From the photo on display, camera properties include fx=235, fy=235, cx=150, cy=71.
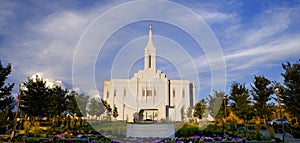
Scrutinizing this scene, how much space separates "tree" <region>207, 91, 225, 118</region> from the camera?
23500 millimetres

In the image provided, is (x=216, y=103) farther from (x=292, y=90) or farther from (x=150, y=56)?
(x=150, y=56)

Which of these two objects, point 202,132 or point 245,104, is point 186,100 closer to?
point 245,104

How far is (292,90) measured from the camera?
16.8 metres

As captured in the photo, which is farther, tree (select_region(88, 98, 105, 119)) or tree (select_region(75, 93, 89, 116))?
tree (select_region(88, 98, 105, 119))

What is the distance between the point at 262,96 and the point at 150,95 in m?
27.8

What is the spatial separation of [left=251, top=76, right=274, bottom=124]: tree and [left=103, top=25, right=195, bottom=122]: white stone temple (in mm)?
23749

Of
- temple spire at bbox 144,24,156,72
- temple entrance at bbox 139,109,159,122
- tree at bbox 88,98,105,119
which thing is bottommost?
temple entrance at bbox 139,109,159,122

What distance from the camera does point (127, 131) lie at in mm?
11930

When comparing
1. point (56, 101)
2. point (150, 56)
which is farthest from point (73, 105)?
point (150, 56)

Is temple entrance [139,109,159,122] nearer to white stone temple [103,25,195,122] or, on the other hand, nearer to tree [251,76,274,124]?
white stone temple [103,25,195,122]

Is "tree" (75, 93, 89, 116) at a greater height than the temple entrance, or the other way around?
"tree" (75, 93, 89, 116)

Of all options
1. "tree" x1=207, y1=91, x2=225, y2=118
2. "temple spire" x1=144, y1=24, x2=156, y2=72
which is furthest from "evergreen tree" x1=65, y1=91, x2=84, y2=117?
"temple spire" x1=144, y1=24, x2=156, y2=72

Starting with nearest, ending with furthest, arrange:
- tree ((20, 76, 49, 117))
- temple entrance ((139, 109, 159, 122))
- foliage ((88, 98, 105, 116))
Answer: tree ((20, 76, 49, 117)) < foliage ((88, 98, 105, 116)) < temple entrance ((139, 109, 159, 122))

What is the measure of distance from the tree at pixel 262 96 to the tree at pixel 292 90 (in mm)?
3645
